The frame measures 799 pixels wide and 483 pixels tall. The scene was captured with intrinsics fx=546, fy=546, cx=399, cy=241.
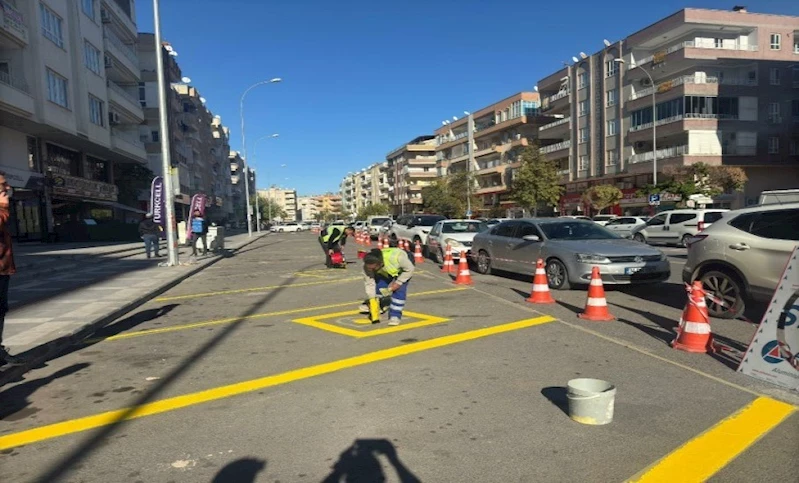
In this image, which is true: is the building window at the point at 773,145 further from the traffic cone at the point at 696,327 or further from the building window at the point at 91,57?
the building window at the point at 91,57

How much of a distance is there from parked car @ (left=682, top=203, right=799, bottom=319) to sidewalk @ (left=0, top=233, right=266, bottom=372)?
860 centimetres

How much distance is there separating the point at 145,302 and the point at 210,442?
8011 mm

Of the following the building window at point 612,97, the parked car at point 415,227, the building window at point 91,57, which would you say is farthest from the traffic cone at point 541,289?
the building window at point 612,97

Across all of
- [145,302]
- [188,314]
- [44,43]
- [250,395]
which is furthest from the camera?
[44,43]

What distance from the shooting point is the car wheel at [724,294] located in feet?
23.8

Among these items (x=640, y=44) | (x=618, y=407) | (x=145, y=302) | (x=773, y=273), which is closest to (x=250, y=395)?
(x=618, y=407)

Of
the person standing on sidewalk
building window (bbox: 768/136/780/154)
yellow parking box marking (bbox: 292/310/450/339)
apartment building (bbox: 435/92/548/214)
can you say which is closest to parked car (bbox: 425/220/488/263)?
yellow parking box marking (bbox: 292/310/450/339)

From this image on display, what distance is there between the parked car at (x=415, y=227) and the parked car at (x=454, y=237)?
371 centimetres

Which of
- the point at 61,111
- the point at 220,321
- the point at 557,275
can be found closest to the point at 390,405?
the point at 220,321

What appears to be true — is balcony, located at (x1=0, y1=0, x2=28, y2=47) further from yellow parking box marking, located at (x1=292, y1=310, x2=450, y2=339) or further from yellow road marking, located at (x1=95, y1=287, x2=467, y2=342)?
yellow parking box marking, located at (x1=292, y1=310, x2=450, y2=339)

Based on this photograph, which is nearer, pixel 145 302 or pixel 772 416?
pixel 772 416

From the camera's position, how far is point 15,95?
75.9 feet

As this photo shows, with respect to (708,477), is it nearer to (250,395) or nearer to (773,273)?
(250,395)

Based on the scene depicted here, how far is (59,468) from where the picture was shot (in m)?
3.43
